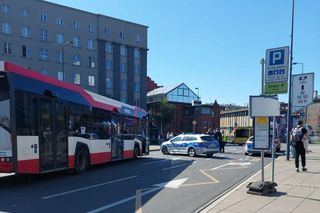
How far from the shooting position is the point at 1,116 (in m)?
11.5

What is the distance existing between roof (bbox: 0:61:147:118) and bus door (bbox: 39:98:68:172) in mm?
414

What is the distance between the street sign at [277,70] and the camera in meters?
11.2

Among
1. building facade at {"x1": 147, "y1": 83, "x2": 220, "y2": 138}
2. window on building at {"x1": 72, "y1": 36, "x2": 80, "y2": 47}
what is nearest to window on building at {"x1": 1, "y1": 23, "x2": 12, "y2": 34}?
window on building at {"x1": 72, "y1": 36, "x2": 80, "y2": 47}

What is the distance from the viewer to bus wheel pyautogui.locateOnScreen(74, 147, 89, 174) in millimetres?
15443

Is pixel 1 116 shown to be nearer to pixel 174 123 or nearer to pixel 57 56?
pixel 57 56

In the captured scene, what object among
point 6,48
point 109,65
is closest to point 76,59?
point 109,65

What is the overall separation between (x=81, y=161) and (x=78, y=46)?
55.0 meters

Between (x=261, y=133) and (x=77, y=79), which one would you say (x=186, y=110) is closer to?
(x=77, y=79)

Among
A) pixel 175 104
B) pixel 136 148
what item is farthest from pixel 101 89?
pixel 136 148

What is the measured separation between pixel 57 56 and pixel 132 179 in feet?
180

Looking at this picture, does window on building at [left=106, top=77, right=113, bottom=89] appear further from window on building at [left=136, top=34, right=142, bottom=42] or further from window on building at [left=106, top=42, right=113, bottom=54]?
window on building at [left=136, top=34, right=142, bottom=42]

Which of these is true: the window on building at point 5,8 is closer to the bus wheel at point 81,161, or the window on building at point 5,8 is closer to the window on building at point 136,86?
the window on building at point 136,86

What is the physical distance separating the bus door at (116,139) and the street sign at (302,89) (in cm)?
939

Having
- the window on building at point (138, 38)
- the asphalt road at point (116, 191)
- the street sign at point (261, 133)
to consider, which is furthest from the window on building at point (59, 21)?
the street sign at point (261, 133)
